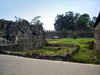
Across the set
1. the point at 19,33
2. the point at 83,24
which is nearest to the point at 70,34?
the point at 83,24

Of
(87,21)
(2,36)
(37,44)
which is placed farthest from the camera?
(87,21)

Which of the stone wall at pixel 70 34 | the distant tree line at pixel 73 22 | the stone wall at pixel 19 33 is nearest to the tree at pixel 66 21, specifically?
the distant tree line at pixel 73 22

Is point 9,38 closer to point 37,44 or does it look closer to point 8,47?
point 8,47

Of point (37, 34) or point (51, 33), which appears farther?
point (51, 33)

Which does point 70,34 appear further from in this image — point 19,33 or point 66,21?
point 19,33

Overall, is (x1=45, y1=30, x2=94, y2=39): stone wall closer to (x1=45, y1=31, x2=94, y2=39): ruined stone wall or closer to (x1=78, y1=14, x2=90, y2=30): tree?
(x1=45, y1=31, x2=94, y2=39): ruined stone wall

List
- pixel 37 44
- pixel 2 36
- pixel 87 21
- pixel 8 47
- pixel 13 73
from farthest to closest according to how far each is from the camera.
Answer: pixel 87 21
pixel 37 44
pixel 2 36
pixel 8 47
pixel 13 73

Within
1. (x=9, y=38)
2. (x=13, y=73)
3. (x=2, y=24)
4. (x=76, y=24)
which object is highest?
(x=76, y=24)

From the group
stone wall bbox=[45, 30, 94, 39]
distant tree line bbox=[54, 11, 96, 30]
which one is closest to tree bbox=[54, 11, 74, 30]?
distant tree line bbox=[54, 11, 96, 30]

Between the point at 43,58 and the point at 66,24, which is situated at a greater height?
the point at 66,24

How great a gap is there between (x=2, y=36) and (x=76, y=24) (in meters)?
46.5

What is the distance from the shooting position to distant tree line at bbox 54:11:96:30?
2205 inches

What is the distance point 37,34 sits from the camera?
20.7 metres

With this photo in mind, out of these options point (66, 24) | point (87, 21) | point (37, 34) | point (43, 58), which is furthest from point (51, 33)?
point (43, 58)
